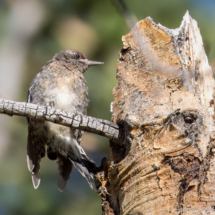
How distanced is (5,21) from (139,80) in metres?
3.12

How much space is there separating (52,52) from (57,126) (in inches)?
63.9

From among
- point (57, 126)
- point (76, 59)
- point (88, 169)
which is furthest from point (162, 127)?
point (76, 59)

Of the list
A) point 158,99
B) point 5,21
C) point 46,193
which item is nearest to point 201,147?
point 158,99

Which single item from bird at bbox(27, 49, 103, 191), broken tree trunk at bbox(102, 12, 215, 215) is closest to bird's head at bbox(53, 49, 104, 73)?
bird at bbox(27, 49, 103, 191)

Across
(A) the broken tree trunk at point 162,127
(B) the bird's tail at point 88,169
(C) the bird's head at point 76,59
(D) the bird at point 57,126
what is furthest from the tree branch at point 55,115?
(C) the bird's head at point 76,59

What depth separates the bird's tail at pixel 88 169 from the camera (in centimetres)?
282

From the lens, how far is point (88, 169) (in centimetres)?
301

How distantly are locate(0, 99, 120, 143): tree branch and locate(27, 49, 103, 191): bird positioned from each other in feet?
3.10

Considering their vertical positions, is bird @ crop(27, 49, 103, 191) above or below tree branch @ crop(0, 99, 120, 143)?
above

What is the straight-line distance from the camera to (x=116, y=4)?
1.58 metres

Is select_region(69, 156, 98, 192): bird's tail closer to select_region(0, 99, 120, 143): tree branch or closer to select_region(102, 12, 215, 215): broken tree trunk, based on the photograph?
select_region(102, 12, 215, 215): broken tree trunk

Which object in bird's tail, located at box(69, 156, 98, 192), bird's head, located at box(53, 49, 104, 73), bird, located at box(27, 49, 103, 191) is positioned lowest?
bird's tail, located at box(69, 156, 98, 192)

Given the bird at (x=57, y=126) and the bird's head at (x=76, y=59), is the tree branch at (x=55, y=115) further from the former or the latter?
the bird's head at (x=76, y=59)

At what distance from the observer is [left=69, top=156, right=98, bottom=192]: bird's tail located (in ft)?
9.24
